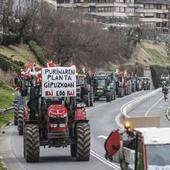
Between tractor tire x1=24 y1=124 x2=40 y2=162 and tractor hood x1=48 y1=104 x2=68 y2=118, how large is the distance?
2.01ft

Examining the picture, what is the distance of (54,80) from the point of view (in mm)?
24219

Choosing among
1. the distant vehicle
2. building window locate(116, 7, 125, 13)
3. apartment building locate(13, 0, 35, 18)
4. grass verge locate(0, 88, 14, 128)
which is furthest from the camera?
building window locate(116, 7, 125, 13)

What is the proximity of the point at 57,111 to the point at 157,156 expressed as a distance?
36.9ft

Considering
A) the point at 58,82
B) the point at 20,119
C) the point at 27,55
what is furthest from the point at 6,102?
the point at 58,82

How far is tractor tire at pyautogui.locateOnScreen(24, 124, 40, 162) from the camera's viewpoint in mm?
23125

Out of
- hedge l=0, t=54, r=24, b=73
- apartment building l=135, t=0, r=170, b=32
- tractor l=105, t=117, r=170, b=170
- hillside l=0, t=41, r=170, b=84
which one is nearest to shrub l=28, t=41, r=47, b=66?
hillside l=0, t=41, r=170, b=84

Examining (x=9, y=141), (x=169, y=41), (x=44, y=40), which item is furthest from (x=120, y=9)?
(x=9, y=141)

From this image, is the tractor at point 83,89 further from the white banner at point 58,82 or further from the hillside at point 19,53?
the white banner at point 58,82

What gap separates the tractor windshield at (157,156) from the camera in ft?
40.6

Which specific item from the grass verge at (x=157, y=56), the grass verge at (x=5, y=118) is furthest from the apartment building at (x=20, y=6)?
the grass verge at (x=157, y=56)

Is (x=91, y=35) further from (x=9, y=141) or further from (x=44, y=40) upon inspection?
(x=9, y=141)

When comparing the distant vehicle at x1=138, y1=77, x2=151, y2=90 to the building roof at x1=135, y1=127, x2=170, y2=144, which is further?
the distant vehicle at x1=138, y1=77, x2=151, y2=90

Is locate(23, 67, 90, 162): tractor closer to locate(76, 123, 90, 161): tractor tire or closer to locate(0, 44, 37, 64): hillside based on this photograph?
locate(76, 123, 90, 161): tractor tire

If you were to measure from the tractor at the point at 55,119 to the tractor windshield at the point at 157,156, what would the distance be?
1082 cm
